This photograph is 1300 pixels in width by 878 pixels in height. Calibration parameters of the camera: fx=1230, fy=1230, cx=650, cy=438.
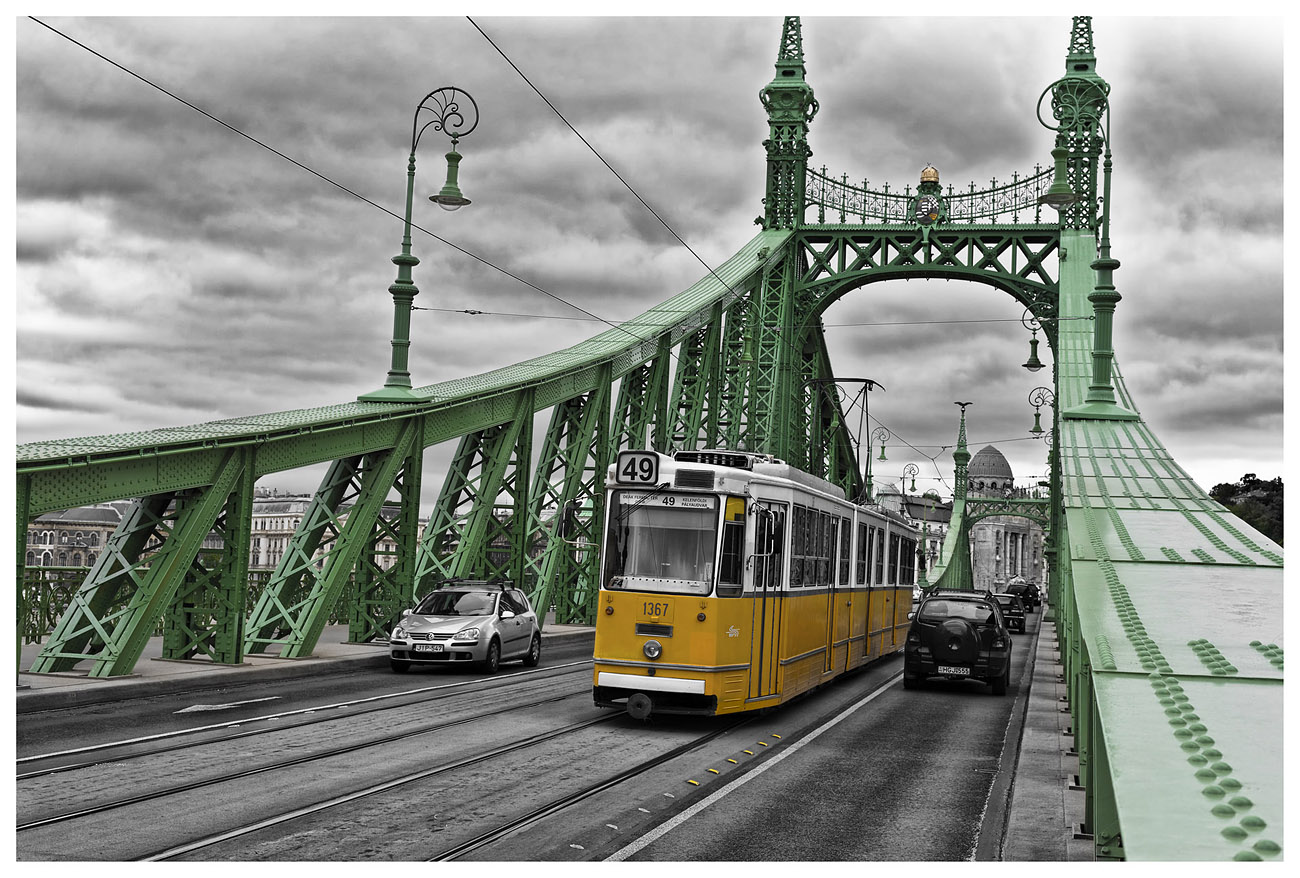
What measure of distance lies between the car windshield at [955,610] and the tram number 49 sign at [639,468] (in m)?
7.99

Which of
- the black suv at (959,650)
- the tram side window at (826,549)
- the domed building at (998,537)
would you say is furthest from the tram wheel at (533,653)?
the domed building at (998,537)

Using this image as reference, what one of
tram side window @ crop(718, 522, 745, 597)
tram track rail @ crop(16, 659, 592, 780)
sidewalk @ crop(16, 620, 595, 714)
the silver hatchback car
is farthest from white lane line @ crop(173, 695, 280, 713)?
tram side window @ crop(718, 522, 745, 597)

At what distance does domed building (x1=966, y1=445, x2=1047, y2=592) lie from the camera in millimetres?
175125

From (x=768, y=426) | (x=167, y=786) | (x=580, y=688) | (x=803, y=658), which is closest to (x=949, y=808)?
(x=167, y=786)

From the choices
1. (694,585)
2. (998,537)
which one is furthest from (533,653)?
(998,537)

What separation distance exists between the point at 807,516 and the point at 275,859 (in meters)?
10.3

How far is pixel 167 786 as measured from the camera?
30.2ft

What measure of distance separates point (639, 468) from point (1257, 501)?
4181cm

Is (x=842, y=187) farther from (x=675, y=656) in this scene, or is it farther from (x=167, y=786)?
(x=167, y=786)

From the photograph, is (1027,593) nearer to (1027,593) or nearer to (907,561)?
(1027,593)

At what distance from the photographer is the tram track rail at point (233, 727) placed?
1013 cm

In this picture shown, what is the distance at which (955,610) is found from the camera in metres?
20.6

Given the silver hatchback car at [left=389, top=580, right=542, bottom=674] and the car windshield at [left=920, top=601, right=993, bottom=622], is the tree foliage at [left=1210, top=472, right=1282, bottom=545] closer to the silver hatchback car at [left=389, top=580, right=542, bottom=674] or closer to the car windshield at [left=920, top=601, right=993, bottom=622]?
the car windshield at [left=920, top=601, right=993, bottom=622]

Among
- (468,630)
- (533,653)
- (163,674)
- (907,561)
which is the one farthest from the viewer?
(907,561)
